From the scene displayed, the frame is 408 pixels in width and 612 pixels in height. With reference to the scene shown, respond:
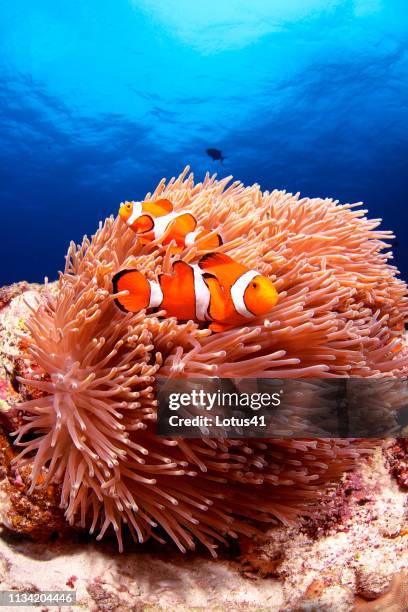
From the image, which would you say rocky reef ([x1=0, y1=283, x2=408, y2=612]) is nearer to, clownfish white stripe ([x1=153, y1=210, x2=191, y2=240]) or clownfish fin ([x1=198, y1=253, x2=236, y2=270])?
clownfish white stripe ([x1=153, y1=210, x2=191, y2=240])

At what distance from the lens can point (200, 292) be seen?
126cm

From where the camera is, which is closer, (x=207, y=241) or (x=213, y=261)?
(x=213, y=261)

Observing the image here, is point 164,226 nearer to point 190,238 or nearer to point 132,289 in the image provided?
point 190,238

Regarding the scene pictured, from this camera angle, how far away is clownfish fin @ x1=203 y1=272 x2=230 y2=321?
125cm

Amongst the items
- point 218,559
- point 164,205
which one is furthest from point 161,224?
point 218,559

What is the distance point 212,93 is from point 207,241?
18.1 meters

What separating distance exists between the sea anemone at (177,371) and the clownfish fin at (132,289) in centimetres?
6

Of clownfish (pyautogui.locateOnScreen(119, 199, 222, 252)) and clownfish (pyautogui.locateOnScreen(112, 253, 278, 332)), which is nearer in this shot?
clownfish (pyautogui.locateOnScreen(112, 253, 278, 332))

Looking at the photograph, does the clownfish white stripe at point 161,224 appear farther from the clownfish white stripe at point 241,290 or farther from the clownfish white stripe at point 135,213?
the clownfish white stripe at point 241,290

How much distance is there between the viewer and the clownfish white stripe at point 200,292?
125 cm

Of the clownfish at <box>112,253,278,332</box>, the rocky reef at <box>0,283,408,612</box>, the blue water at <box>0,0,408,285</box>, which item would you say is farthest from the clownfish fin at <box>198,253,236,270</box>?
the blue water at <box>0,0,408,285</box>

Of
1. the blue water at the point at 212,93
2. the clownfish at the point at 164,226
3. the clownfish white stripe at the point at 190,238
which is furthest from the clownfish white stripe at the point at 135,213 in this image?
the blue water at the point at 212,93

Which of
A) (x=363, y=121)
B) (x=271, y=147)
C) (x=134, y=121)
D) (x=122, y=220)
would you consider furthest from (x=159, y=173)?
(x=122, y=220)

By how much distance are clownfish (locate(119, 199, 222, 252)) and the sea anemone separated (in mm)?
60
